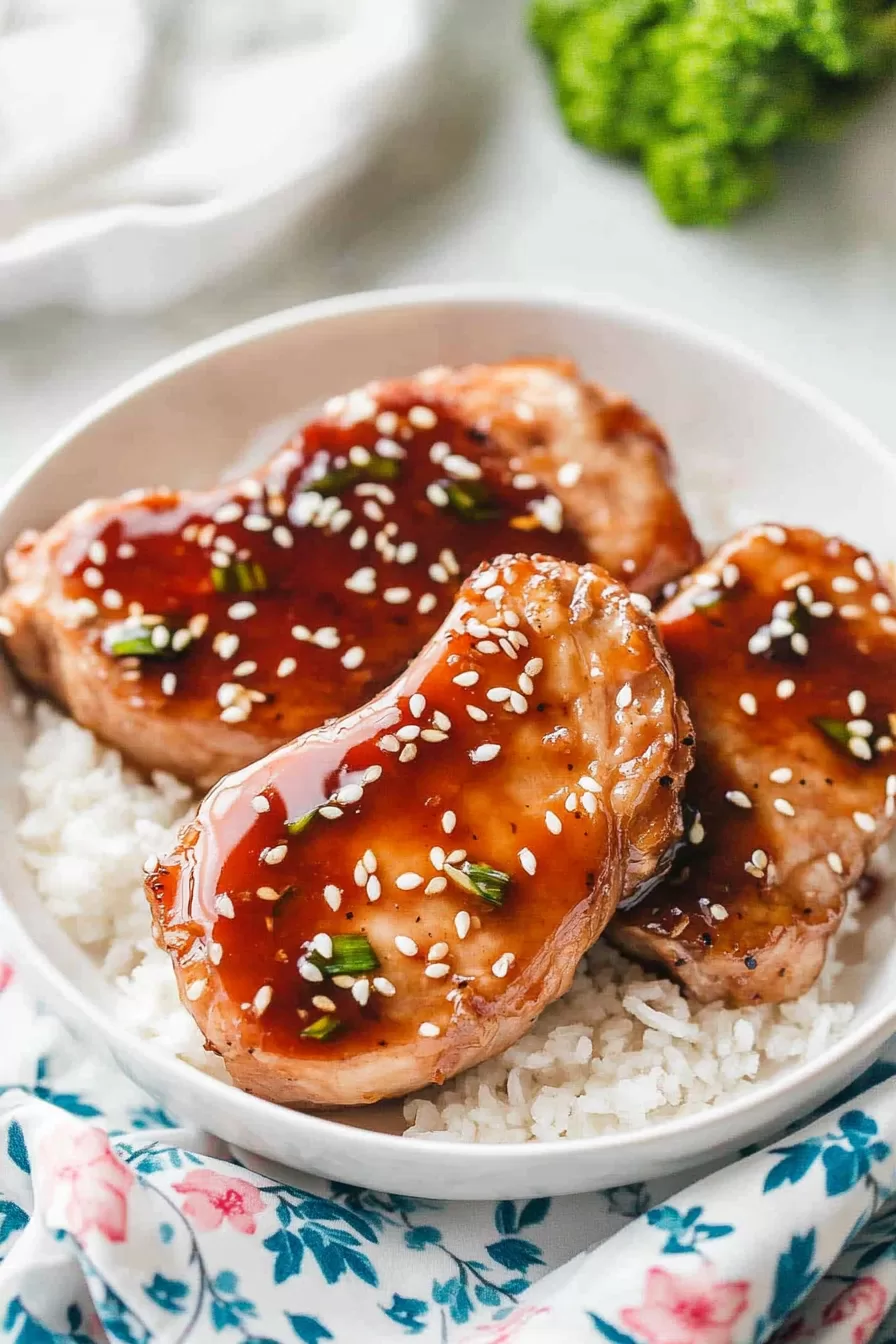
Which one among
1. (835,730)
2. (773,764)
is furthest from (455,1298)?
(835,730)

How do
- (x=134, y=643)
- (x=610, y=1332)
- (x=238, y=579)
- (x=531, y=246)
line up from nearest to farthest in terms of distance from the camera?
(x=610, y=1332) < (x=134, y=643) < (x=238, y=579) < (x=531, y=246)

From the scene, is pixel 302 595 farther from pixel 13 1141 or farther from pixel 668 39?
pixel 668 39

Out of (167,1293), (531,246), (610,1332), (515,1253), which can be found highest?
(531,246)

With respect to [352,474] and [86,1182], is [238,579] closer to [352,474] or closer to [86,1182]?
[352,474]

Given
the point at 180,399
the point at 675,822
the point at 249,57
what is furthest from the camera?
the point at 249,57

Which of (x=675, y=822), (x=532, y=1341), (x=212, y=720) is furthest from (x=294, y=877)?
(x=532, y=1341)

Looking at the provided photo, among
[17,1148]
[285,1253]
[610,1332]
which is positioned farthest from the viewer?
[17,1148]

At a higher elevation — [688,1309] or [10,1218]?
[688,1309]

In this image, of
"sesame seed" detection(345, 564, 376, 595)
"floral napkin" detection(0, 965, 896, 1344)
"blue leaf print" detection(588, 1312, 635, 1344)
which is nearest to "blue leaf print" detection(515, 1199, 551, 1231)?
"floral napkin" detection(0, 965, 896, 1344)
